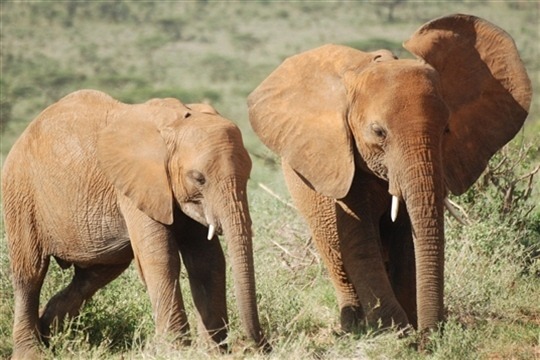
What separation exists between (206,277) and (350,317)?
1037 mm

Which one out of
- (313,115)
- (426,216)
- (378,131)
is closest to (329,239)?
(313,115)

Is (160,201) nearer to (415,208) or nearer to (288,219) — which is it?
(415,208)

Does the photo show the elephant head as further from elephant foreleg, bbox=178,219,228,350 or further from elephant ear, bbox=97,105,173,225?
elephant foreleg, bbox=178,219,228,350

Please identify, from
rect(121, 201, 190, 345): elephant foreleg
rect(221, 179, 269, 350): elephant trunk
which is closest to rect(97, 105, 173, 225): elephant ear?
rect(121, 201, 190, 345): elephant foreleg

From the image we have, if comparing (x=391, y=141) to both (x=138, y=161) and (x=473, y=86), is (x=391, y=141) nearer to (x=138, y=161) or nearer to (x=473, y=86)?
(x=473, y=86)

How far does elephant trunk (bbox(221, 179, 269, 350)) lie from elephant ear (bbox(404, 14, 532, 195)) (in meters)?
1.24

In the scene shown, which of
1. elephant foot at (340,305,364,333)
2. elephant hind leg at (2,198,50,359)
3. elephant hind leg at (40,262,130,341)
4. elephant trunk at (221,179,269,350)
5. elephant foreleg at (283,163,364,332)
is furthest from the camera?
elephant hind leg at (40,262,130,341)

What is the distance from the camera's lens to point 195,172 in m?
7.63

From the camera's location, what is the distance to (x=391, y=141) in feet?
23.9

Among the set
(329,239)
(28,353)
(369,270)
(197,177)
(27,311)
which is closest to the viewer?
(197,177)

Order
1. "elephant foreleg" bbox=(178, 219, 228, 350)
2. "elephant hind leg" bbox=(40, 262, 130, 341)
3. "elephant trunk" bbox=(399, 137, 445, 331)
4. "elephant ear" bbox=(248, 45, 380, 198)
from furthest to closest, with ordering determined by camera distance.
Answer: "elephant hind leg" bbox=(40, 262, 130, 341) → "elephant foreleg" bbox=(178, 219, 228, 350) → "elephant ear" bbox=(248, 45, 380, 198) → "elephant trunk" bbox=(399, 137, 445, 331)

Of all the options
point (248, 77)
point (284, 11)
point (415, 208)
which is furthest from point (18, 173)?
point (284, 11)

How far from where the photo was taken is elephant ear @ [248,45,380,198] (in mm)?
7699

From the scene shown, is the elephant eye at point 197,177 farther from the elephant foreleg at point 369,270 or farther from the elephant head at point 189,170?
the elephant foreleg at point 369,270
